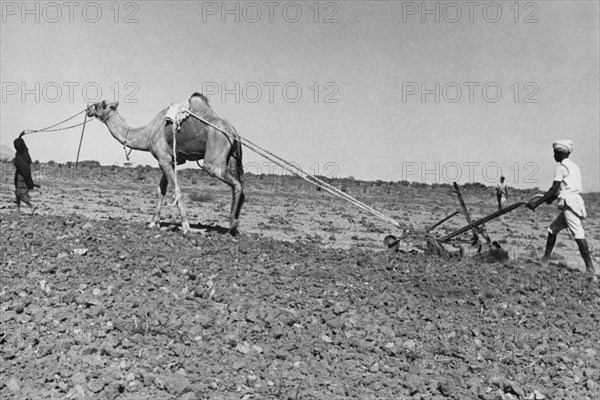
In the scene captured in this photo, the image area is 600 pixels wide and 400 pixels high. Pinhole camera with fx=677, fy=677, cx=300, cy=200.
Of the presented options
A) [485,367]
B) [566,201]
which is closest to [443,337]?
[485,367]

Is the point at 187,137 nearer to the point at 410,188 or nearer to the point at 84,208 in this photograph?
the point at 84,208

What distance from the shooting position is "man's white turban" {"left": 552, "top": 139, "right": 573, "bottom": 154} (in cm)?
1065

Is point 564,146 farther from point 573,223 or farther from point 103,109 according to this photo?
point 103,109

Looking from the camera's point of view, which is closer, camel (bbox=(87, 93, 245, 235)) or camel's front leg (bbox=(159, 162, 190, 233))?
camel (bbox=(87, 93, 245, 235))

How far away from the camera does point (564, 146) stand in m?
10.6

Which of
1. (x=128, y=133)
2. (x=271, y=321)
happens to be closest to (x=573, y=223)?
(x=271, y=321)

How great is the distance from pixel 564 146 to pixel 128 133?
7.69 m

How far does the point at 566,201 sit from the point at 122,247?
22.0 ft

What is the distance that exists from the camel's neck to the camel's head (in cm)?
8

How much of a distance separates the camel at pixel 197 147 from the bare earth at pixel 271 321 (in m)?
0.95

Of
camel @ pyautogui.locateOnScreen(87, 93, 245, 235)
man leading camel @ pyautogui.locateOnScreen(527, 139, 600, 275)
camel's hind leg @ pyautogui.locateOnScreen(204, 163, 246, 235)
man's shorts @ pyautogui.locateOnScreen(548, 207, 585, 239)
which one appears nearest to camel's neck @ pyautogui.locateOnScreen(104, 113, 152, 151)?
camel @ pyautogui.locateOnScreen(87, 93, 245, 235)

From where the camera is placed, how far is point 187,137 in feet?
39.0

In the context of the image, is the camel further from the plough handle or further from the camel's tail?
the plough handle

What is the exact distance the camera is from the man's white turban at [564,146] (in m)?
10.6
